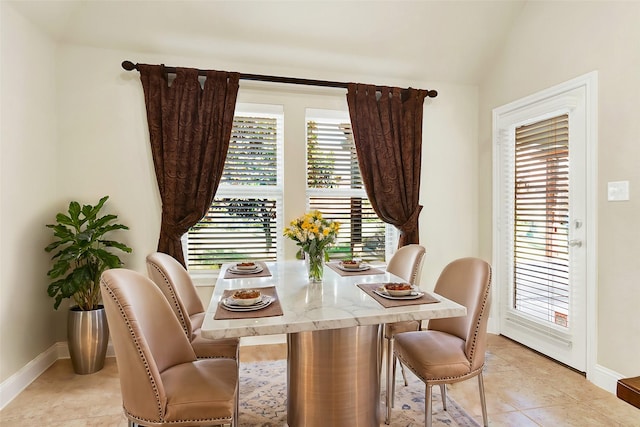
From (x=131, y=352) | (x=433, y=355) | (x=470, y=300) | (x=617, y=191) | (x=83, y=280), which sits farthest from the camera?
(x=83, y=280)

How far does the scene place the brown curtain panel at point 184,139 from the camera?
317 centimetres

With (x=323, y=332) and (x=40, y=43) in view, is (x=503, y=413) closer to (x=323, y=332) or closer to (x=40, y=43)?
(x=323, y=332)

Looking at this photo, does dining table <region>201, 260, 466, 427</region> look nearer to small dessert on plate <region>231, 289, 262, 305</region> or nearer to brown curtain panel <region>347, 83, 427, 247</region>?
small dessert on plate <region>231, 289, 262, 305</region>

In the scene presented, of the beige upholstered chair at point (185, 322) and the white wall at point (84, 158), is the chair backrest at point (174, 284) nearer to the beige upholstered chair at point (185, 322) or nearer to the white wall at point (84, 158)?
the beige upholstered chair at point (185, 322)

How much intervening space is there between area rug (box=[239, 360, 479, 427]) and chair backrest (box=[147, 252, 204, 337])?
2.13 feet

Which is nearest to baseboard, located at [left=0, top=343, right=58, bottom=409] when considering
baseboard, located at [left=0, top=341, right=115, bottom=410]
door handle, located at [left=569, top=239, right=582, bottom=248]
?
baseboard, located at [left=0, top=341, right=115, bottom=410]

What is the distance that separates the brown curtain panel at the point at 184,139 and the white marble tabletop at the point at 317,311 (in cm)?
123

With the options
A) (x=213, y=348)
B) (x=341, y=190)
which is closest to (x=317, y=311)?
(x=213, y=348)

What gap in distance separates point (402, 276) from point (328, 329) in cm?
126

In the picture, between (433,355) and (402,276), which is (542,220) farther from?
(433,355)

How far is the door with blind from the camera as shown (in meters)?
2.84

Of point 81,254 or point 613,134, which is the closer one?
point 613,134

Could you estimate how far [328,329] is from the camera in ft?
5.33

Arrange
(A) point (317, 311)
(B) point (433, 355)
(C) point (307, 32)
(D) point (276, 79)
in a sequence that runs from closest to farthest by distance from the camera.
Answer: (A) point (317, 311)
(B) point (433, 355)
(C) point (307, 32)
(D) point (276, 79)
